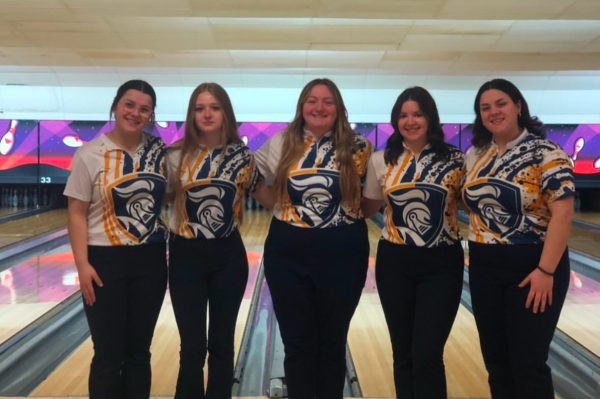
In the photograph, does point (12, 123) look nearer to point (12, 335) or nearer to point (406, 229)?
point (12, 335)

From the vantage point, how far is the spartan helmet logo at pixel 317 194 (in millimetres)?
1529

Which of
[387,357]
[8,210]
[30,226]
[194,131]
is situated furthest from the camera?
[8,210]

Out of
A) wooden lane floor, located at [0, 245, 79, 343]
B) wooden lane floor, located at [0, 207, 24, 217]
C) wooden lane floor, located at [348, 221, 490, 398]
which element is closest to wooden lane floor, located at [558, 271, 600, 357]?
wooden lane floor, located at [348, 221, 490, 398]

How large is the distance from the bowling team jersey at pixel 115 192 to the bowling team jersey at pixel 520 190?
0.92 meters

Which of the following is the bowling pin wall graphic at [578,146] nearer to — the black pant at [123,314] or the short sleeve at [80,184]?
the black pant at [123,314]

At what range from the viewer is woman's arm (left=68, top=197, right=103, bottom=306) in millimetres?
1484

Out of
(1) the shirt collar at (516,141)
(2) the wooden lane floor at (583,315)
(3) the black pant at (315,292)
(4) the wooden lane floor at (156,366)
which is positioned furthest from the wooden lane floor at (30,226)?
(1) the shirt collar at (516,141)

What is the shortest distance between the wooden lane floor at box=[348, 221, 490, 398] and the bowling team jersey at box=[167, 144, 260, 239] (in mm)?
1006

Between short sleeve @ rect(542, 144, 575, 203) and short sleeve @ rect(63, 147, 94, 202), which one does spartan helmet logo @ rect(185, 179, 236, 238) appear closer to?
short sleeve @ rect(63, 147, 94, 202)

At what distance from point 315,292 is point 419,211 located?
1.27 feet

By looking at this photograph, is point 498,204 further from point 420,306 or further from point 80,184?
point 80,184

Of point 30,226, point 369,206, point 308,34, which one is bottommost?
point 30,226

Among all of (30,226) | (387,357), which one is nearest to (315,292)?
(387,357)

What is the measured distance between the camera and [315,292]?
5.22 ft
